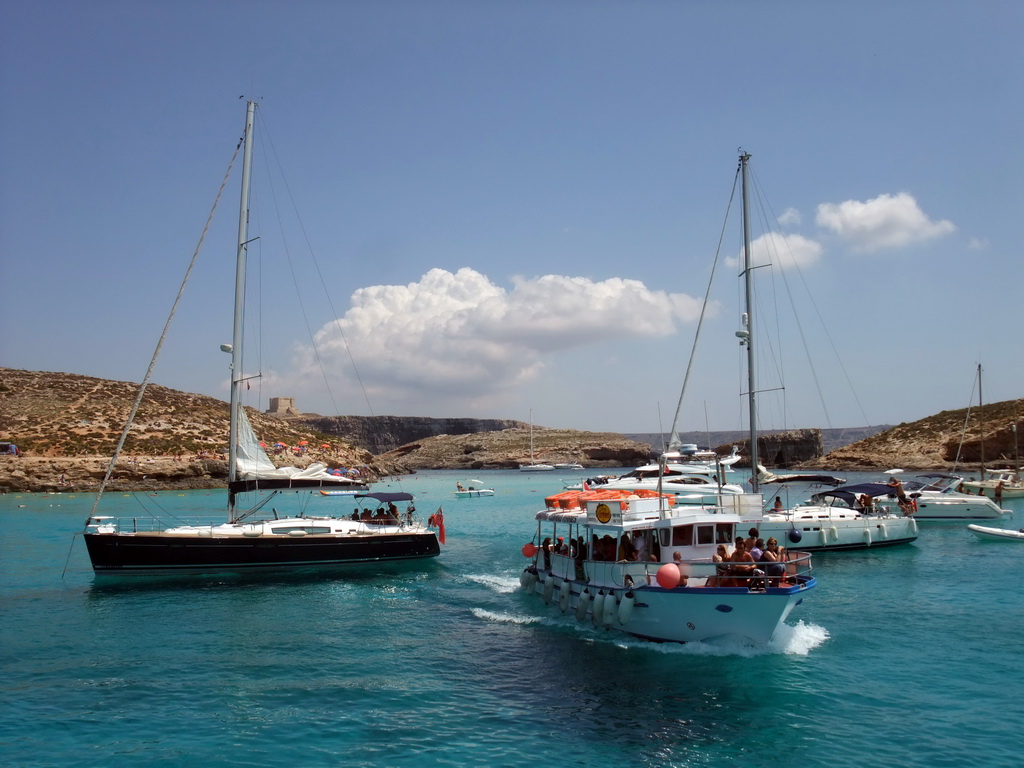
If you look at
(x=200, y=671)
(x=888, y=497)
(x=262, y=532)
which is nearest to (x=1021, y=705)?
(x=200, y=671)

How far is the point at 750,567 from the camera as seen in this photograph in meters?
19.1

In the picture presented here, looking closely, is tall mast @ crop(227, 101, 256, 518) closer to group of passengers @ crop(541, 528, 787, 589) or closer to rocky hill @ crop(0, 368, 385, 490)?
group of passengers @ crop(541, 528, 787, 589)

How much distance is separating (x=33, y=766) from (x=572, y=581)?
15.4 metres

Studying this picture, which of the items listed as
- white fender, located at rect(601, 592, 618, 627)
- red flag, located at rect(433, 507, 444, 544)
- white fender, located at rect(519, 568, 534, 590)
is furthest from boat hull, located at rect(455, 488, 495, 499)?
white fender, located at rect(601, 592, 618, 627)

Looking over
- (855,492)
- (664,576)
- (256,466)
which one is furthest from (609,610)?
(855,492)

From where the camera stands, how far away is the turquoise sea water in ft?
45.4

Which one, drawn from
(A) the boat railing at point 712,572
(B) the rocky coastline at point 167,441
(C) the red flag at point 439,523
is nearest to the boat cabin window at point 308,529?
(C) the red flag at point 439,523

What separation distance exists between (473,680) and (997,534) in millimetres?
37697

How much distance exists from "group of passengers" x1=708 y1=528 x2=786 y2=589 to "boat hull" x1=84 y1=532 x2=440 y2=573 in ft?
61.4

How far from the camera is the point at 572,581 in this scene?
2427 cm

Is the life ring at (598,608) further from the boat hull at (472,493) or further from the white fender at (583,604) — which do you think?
the boat hull at (472,493)

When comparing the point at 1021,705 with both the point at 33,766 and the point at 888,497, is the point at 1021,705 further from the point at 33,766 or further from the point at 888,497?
the point at 888,497

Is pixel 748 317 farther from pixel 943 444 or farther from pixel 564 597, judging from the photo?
pixel 943 444

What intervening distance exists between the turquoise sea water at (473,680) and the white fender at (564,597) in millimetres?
419
